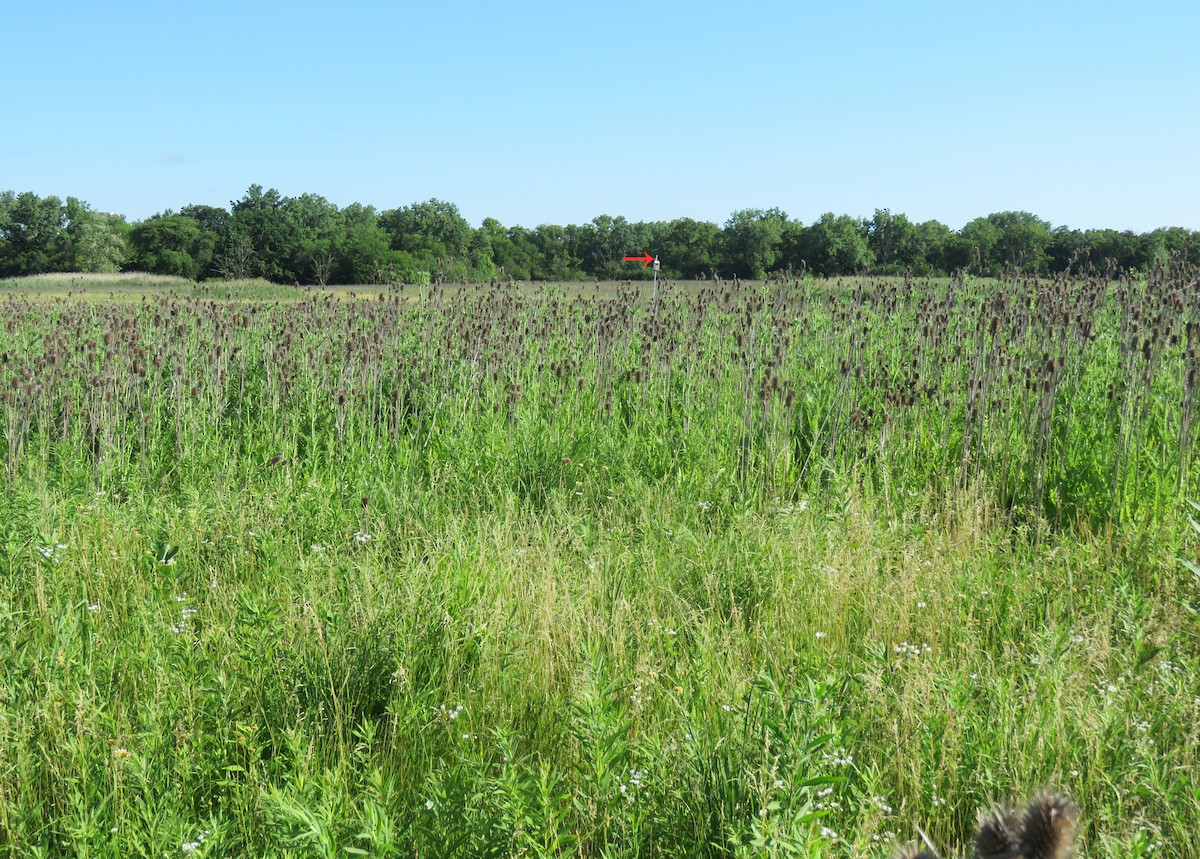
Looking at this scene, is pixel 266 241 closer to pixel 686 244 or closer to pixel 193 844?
pixel 686 244

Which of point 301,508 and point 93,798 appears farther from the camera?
point 301,508

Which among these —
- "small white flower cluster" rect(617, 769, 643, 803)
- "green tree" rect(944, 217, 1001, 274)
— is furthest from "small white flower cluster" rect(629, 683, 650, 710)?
"green tree" rect(944, 217, 1001, 274)

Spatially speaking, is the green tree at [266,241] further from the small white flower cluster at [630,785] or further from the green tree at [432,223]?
the small white flower cluster at [630,785]

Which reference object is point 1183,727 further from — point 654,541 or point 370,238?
point 370,238

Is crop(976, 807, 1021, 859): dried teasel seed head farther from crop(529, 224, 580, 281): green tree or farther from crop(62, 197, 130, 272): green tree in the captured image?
crop(62, 197, 130, 272): green tree

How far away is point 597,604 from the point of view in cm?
384

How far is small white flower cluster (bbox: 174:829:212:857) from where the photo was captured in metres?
2.17

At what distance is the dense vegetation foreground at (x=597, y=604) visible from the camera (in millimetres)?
2365

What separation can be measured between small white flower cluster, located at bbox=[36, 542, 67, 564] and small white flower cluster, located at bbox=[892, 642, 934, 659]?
3.62 metres

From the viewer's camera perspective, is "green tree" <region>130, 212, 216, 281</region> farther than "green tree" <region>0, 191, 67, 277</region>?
No

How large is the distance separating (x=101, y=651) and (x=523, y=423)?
3.13 m

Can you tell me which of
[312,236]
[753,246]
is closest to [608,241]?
[312,236]

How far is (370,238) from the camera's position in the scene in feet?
175

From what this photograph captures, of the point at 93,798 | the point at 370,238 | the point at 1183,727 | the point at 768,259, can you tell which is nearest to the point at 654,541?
the point at 1183,727
